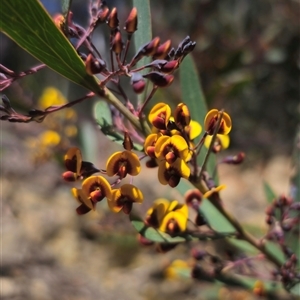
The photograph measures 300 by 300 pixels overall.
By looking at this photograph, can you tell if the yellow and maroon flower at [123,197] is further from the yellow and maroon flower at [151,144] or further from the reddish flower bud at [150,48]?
the reddish flower bud at [150,48]

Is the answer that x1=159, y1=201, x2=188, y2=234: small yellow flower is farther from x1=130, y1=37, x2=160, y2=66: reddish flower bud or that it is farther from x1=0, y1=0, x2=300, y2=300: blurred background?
x1=0, y1=0, x2=300, y2=300: blurred background

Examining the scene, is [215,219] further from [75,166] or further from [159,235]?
[75,166]

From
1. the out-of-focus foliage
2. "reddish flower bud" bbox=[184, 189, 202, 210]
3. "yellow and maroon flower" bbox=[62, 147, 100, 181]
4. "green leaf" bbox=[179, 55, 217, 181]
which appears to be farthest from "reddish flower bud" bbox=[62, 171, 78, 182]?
the out-of-focus foliage

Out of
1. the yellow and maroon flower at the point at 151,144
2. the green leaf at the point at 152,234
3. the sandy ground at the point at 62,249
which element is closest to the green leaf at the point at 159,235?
the green leaf at the point at 152,234

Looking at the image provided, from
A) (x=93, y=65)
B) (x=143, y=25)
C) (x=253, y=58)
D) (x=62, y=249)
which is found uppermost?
(x=253, y=58)

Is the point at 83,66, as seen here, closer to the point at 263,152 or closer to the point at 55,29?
the point at 55,29

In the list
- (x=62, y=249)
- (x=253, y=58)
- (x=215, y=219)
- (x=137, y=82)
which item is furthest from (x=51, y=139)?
(x=253, y=58)
